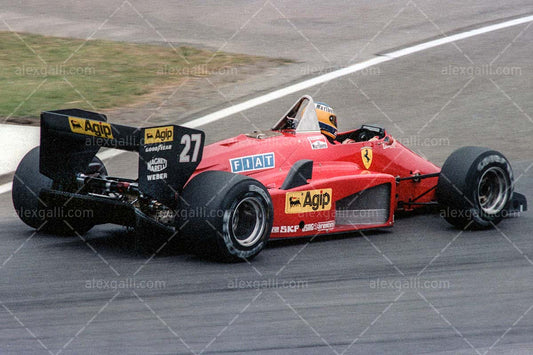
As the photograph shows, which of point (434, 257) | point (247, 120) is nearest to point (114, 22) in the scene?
point (247, 120)

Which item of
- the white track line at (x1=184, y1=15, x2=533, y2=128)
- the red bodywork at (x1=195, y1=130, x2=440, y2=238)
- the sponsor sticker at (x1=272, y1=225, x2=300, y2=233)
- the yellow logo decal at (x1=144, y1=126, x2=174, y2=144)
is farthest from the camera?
the white track line at (x1=184, y1=15, x2=533, y2=128)

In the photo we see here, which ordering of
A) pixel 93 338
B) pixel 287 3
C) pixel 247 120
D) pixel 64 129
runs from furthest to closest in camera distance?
pixel 287 3 → pixel 247 120 → pixel 64 129 → pixel 93 338

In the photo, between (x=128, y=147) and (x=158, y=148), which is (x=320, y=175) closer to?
(x=158, y=148)

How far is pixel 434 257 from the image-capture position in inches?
300

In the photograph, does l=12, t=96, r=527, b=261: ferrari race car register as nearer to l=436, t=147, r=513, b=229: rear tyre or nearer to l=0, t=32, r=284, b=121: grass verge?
A: l=436, t=147, r=513, b=229: rear tyre

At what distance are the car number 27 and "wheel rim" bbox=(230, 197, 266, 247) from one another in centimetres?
56

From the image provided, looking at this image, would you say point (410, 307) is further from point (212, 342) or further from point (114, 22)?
point (114, 22)

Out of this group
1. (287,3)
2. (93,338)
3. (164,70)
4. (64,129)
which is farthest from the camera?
(287,3)

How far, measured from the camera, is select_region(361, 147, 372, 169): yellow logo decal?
862 cm

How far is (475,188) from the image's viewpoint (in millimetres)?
8305

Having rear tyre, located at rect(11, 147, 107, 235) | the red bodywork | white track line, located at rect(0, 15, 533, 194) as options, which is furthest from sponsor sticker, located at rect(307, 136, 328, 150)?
white track line, located at rect(0, 15, 533, 194)

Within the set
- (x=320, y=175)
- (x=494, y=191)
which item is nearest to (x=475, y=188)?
(x=494, y=191)

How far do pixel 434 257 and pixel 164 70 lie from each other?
9.13m

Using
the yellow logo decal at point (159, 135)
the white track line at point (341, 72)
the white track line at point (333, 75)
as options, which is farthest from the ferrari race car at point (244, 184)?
the white track line at point (341, 72)
